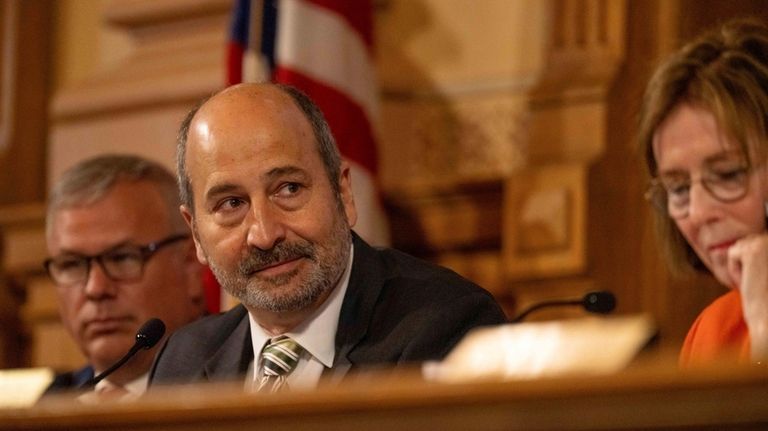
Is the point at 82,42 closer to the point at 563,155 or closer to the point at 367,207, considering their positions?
the point at 367,207

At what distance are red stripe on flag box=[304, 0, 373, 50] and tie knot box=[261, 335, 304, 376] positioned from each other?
240 cm

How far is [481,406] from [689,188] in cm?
185

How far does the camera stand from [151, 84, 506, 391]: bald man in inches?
130

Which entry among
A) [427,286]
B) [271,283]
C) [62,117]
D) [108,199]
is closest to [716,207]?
[427,286]

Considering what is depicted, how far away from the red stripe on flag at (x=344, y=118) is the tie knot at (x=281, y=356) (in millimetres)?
2017

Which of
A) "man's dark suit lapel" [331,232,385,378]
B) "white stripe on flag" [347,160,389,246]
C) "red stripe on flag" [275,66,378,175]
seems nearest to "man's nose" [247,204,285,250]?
"man's dark suit lapel" [331,232,385,378]

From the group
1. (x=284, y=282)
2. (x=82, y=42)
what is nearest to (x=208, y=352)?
(x=284, y=282)

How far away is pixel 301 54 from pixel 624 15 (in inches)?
45.2

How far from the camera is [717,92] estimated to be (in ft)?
11.8

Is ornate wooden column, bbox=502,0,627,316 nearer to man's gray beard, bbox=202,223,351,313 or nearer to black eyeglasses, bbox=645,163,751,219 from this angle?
black eyeglasses, bbox=645,163,751,219

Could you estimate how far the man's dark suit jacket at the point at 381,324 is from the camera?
323 cm

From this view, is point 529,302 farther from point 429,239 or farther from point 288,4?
point 288,4

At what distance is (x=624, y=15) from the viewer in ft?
17.7

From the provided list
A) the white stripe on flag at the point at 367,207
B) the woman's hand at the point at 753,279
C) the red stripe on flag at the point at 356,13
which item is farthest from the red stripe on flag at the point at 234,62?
the woman's hand at the point at 753,279
